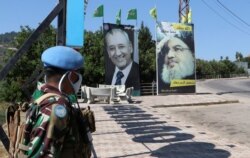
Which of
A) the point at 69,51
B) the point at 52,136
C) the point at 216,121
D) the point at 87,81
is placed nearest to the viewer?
the point at 52,136

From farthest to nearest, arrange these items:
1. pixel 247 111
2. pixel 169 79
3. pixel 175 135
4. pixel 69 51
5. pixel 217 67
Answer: pixel 217 67, pixel 169 79, pixel 247 111, pixel 175 135, pixel 69 51

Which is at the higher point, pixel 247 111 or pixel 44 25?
pixel 44 25

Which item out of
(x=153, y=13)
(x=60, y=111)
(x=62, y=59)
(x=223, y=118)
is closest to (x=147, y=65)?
(x=153, y=13)

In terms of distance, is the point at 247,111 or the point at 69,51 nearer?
the point at 69,51

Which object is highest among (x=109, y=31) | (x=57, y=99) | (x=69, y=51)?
(x=109, y=31)

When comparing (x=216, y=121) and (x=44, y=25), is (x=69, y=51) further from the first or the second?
(x=216, y=121)

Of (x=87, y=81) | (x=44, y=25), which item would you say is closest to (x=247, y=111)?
(x=87, y=81)

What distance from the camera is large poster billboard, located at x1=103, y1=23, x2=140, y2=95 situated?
73.7 feet

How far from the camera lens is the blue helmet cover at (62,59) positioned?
2.28m

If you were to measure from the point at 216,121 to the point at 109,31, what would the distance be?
8.99 metres

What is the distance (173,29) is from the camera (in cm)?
2489

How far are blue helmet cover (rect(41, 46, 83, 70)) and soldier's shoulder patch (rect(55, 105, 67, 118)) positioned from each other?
0.21m

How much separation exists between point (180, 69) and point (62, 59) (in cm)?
2310

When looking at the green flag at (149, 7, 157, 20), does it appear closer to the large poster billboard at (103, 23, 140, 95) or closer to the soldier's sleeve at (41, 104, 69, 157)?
the large poster billboard at (103, 23, 140, 95)
